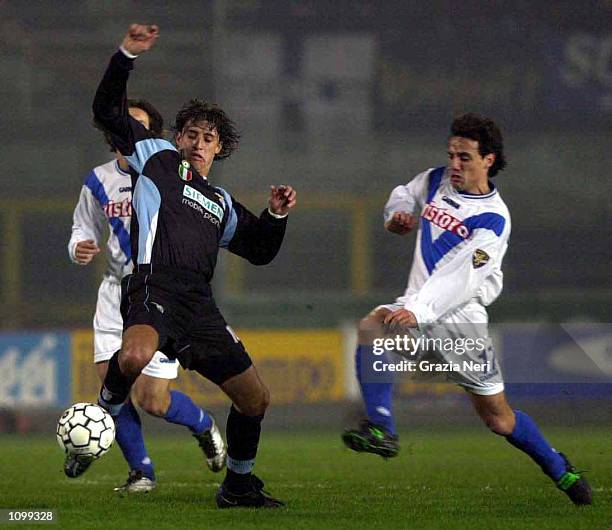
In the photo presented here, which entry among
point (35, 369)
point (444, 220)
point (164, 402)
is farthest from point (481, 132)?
point (35, 369)

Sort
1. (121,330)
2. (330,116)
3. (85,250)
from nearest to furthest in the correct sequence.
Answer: (85,250) < (121,330) < (330,116)

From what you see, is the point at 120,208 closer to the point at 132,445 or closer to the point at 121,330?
the point at 121,330

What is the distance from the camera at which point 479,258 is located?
6.59m

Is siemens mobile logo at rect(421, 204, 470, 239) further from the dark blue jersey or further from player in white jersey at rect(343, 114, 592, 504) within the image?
the dark blue jersey

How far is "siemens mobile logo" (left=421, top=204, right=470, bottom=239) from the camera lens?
666cm

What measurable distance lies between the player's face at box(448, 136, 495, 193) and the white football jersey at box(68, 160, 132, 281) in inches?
75.5

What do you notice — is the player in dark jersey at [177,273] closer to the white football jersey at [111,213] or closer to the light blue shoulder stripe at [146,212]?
the light blue shoulder stripe at [146,212]

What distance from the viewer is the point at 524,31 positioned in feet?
52.7

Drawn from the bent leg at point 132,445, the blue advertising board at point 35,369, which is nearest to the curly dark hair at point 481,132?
the bent leg at point 132,445

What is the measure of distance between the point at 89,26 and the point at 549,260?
262 inches

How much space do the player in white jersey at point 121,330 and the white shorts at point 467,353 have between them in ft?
4.79

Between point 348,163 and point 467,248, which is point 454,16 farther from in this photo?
point 467,248

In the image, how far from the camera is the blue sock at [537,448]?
6383mm

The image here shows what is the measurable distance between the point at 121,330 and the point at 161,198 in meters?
1.67
